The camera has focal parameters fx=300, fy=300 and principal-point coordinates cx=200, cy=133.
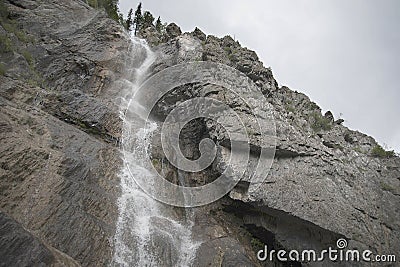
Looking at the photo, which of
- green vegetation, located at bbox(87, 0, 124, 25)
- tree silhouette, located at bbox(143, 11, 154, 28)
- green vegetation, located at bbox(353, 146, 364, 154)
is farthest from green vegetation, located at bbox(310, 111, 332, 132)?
tree silhouette, located at bbox(143, 11, 154, 28)

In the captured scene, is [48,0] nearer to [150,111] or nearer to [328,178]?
[150,111]

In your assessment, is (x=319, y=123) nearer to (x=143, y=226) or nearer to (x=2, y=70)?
(x=143, y=226)

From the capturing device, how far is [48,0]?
22.0 meters

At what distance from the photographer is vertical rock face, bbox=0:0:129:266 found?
8.26 m

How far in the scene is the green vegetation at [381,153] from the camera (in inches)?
630

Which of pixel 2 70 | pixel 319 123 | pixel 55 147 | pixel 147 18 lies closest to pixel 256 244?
pixel 55 147

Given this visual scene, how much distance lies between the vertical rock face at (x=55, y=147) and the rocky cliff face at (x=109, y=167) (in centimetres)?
4

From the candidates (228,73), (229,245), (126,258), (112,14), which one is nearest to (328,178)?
(229,245)

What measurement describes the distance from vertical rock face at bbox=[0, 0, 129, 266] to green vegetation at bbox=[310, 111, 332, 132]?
466 inches

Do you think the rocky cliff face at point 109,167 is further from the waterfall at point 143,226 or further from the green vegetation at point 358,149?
the waterfall at point 143,226

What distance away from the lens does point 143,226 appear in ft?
36.3

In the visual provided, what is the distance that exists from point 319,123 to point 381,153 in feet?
12.8

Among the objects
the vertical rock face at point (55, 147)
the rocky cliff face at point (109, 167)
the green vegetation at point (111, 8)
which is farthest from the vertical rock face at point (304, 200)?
the green vegetation at point (111, 8)

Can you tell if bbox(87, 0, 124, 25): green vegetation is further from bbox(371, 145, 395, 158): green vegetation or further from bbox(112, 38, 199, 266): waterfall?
bbox(371, 145, 395, 158): green vegetation
